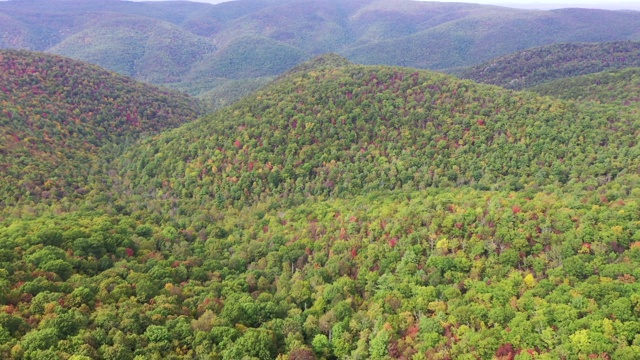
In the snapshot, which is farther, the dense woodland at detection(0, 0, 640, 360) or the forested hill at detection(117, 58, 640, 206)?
the forested hill at detection(117, 58, 640, 206)

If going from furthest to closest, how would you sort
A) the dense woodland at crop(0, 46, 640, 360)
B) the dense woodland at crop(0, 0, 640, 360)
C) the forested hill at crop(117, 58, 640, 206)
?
the forested hill at crop(117, 58, 640, 206) → the dense woodland at crop(0, 0, 640, 360) → the dense woodland at crop(0, 46, 640, 360)

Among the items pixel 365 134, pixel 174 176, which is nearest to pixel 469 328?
pixel 365 134

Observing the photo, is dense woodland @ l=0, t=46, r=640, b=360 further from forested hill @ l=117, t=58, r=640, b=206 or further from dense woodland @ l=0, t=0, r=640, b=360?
forested hill @ l=117, t=58, r=640, b=206

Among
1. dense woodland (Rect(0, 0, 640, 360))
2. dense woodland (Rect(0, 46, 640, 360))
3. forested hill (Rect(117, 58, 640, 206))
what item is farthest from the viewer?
forested hill (Rect(117, 58, 640, 206))

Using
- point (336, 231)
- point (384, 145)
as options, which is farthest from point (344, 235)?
point (384, 145)

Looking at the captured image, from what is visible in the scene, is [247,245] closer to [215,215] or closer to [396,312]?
[215,215]

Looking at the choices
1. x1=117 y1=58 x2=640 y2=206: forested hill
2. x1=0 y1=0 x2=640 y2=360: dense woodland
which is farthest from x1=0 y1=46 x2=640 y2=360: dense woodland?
x1=117 y1=58 x2=640 y2=206: forested hill
